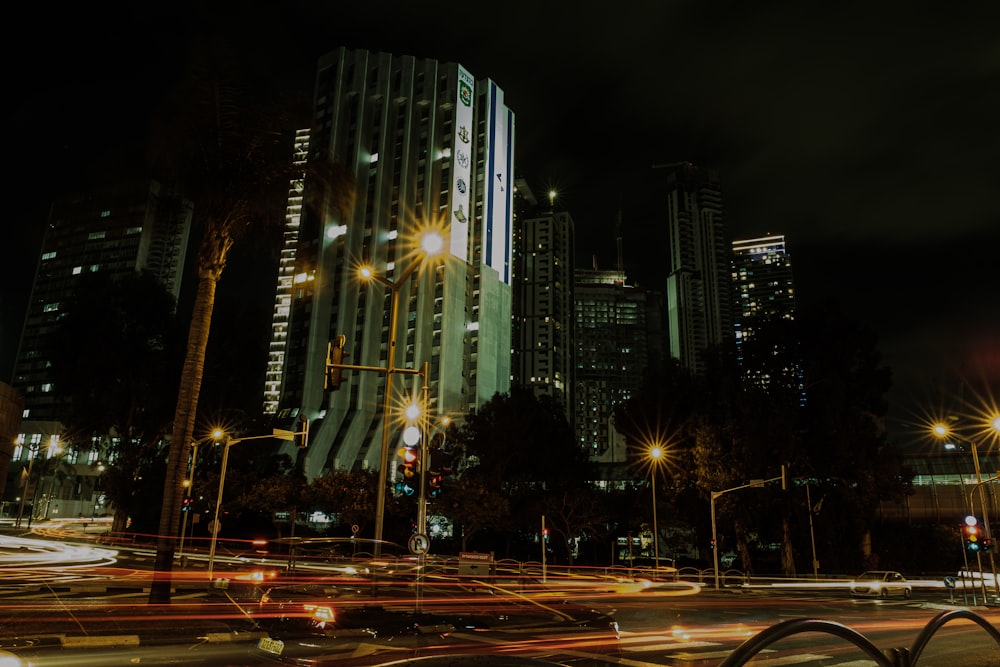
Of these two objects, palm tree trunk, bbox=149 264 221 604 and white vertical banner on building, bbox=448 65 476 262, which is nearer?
palm tree trunk, bbox=149 264 221 604

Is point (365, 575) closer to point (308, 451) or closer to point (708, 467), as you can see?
point (708, 467)

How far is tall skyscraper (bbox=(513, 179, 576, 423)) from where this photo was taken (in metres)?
176

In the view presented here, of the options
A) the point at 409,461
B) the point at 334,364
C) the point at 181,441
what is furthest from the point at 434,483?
the point at 181,441

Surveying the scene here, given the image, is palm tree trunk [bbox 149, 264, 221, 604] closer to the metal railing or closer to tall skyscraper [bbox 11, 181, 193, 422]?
the metal railing

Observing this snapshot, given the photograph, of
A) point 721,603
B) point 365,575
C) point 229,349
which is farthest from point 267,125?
point 229,349

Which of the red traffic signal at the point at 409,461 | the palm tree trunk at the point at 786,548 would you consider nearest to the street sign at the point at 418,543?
the red traffic signal at the point at 409,461

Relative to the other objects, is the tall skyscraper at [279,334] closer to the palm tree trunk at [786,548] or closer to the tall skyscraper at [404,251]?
the tall skyscraper at [404,251]

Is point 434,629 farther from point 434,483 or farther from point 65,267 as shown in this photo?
point 65,267

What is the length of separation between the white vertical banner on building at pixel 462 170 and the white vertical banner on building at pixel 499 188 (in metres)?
3.54

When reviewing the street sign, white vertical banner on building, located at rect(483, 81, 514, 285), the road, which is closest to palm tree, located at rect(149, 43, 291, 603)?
the road

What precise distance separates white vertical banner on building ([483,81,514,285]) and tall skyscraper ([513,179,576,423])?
60740 mm

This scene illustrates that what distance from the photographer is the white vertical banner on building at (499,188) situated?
115438 mm

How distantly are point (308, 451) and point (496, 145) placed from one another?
205 ft

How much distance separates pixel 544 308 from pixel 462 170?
76.0 m
